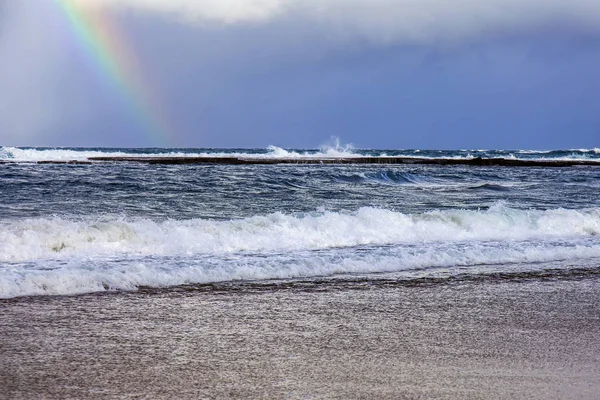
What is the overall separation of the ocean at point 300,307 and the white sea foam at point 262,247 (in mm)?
44

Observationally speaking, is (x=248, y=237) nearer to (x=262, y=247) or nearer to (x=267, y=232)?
(x=262, y=247)

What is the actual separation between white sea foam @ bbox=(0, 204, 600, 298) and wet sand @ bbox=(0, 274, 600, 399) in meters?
0.97

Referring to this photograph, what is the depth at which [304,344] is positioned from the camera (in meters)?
5.92

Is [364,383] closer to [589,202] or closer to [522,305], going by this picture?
[522,305]

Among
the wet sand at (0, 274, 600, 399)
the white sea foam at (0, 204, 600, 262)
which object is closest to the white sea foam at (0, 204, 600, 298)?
the white sea foam at (0, 204, 600, 262)

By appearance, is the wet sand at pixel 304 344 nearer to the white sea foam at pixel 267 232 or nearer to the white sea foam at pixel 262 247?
the white sea foam at pixel 262 247

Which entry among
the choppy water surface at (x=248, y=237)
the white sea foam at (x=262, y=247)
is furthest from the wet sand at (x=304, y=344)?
the choppy water surface at (x=248, y=237)

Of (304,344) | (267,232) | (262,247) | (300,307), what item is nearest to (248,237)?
(262,247)

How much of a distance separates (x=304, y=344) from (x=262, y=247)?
7.09 meters

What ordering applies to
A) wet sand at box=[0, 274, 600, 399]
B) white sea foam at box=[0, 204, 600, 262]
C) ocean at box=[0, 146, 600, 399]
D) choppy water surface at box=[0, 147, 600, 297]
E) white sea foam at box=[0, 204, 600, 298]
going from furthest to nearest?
white sea foam at box=[0, 204, 600, 262] < choppy water surface at box=[0, 147, 600, 297] < white sea foam at box=[0, 204, 600, 298] < ocean at box=[0, 146, 600, 399] < wet sand at box=[0, 274, 600, 399]

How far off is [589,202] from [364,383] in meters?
21.8

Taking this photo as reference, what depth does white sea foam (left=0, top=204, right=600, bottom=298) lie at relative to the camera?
30.1ft

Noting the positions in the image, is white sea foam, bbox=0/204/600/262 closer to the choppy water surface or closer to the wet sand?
the choppy water surface

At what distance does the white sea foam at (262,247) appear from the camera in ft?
30.1
